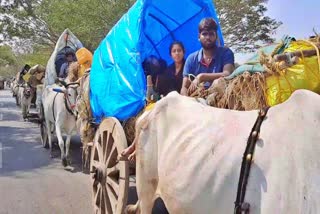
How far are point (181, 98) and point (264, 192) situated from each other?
1.15m

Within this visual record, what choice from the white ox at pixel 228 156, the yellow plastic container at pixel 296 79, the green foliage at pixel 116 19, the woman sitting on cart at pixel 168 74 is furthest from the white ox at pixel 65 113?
the green foliage at pixel 116 19

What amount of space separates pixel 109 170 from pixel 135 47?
1.28 meters

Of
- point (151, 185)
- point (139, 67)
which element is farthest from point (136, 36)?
point (151, 185)

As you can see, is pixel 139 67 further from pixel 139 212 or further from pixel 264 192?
pixel 264 192

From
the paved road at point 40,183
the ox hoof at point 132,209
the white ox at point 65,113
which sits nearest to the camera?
the ox hoof at point 132,209

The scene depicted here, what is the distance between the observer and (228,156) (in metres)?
2.32

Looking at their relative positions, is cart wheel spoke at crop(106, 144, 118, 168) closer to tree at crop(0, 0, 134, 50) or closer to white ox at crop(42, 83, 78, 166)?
white ox at crop(42, 83, 78, 166)

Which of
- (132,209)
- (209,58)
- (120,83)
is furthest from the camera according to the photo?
(120,83)

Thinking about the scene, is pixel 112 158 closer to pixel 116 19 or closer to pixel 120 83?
pixel 120 83

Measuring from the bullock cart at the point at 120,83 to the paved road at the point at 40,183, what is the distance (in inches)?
34.0

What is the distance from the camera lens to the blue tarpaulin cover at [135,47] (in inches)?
168

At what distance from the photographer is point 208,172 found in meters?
2.39

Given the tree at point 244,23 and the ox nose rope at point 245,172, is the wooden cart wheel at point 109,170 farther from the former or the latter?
the tree at point 244,23

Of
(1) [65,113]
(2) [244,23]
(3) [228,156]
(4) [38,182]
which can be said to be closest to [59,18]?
(2) [244,23]
